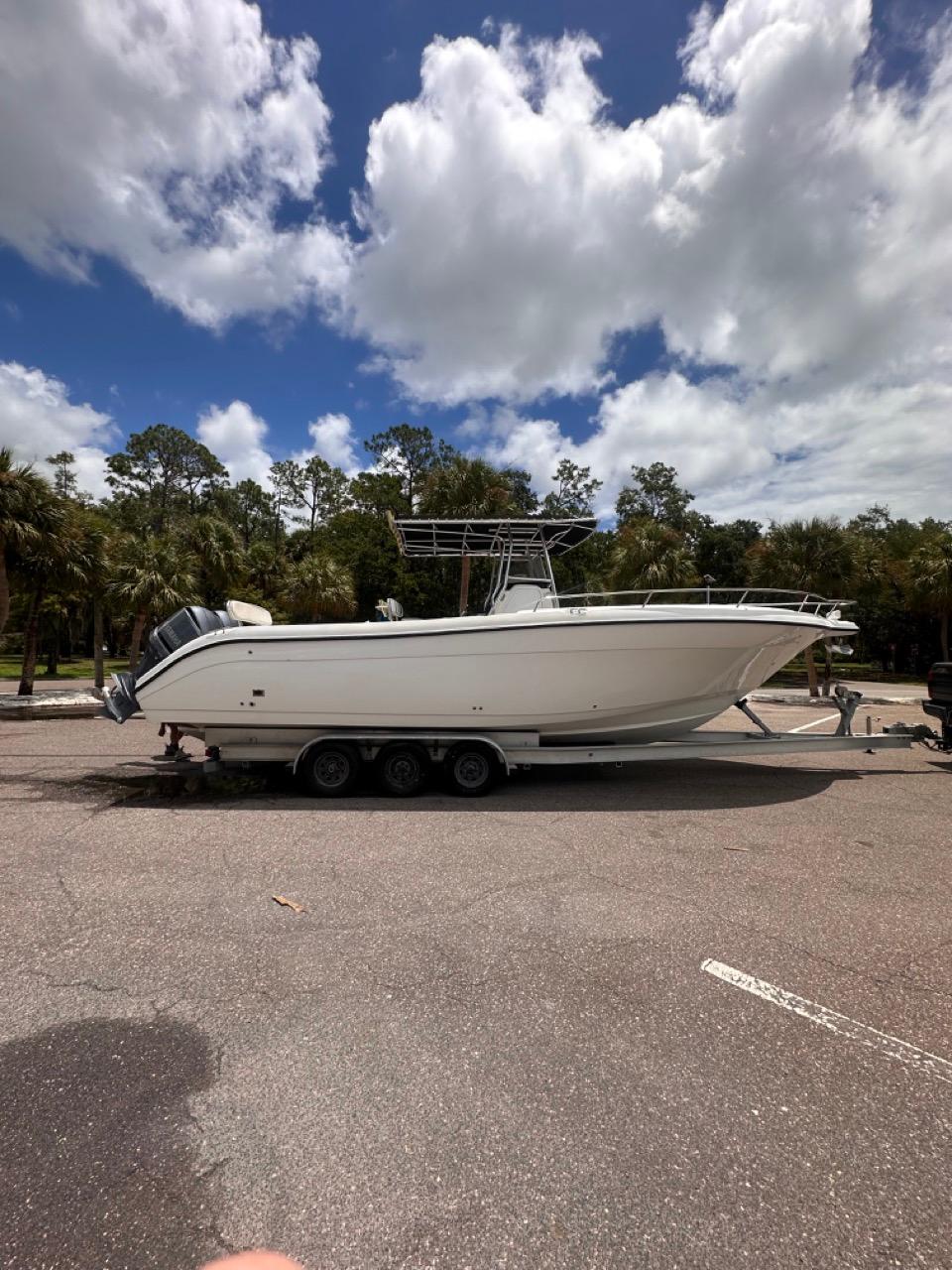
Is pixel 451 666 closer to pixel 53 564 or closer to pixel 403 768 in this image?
pixel 403 768

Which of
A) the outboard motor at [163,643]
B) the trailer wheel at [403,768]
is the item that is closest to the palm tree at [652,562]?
the trailer wheel at [403,768]

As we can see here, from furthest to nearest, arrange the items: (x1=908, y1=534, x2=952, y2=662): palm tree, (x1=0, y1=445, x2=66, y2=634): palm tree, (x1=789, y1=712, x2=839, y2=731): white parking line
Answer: (x1=908, y1=534, x2=952, y2=662): palm tree < (x1=0, y1=445, x2=66, y2=634): palm tree < (x1=789, y1=712, x2=839, y2=731): white parking line

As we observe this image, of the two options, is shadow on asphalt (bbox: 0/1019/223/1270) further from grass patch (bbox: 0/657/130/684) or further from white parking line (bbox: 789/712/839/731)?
grass patch (bbox: 0/657/130/684)

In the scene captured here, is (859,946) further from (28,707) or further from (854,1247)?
(28,707)

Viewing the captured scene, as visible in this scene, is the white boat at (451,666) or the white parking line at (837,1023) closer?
the white parking line at (837,1023)

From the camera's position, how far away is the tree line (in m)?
16.1

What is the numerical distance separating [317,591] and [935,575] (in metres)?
24.3

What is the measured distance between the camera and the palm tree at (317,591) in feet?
75.3

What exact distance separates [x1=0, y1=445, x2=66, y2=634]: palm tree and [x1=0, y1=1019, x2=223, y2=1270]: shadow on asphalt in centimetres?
1541

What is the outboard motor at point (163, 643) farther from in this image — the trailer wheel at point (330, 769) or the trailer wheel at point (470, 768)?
the trailer wheel at point (470, 768)

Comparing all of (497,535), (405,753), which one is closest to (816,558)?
(497,535)

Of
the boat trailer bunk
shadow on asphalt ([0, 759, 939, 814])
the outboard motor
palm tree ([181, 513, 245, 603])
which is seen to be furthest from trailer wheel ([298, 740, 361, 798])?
palm tree ([181, 513, 245, 603])

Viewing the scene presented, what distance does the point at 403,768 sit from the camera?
6.53m

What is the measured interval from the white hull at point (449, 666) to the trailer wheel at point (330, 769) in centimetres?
A: 29
